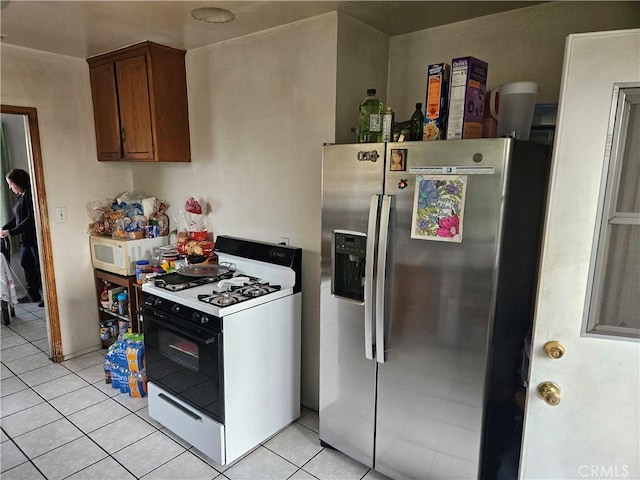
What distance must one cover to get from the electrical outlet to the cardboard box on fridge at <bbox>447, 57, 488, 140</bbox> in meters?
3.02

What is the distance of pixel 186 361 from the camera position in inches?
87.3

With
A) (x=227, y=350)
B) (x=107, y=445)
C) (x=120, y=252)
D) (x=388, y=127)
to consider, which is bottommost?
A: (x=107, y=445)

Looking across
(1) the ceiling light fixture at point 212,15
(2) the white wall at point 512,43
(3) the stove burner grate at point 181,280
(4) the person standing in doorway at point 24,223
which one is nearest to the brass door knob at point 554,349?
(2) the white wall at point 512,43

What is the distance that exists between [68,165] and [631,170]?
3.60 m

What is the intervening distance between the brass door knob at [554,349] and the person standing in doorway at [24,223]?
4.70 m

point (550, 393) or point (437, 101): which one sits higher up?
point (437, 101)

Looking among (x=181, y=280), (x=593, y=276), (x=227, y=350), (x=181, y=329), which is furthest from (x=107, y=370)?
(x=593, y=276)

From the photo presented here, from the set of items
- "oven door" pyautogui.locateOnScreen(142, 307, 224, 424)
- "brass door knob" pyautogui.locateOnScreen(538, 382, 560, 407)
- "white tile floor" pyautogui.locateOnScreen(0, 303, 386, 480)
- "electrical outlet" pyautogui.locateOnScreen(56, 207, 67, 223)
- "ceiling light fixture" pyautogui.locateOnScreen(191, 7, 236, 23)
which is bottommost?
"white tile floor" pyautogui.locateOnScreen(0, 303, 386, 480)

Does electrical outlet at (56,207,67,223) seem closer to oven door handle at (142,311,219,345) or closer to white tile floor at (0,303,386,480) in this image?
white tile floor at (0,303,386,480)

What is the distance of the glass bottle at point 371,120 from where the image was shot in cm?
196

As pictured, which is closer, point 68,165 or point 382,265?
point 382,265

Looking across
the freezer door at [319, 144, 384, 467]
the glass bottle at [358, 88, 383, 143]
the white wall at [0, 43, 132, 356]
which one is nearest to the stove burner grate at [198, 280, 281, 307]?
the freezer door at [319, 144, 384, 467]

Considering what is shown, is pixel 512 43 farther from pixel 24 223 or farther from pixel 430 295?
pixel 24 223

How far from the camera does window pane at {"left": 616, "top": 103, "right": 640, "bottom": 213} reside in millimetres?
1225
